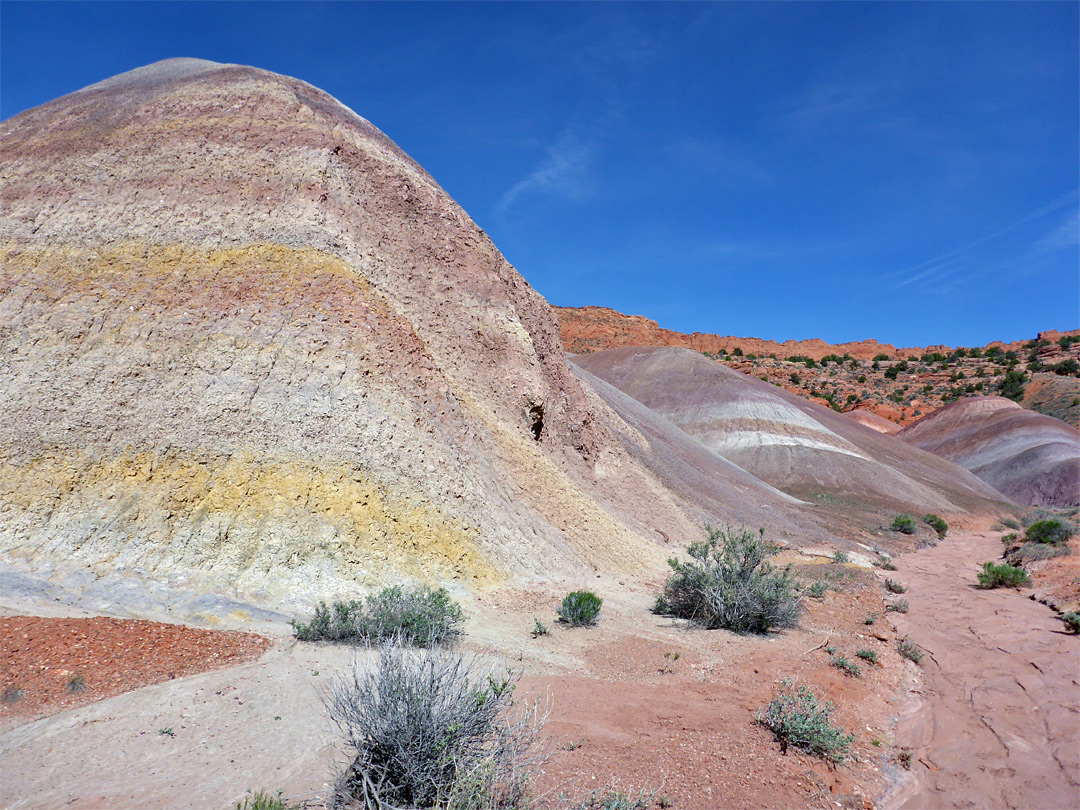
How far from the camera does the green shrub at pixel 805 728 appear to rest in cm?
560

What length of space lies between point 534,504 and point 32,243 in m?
11.1

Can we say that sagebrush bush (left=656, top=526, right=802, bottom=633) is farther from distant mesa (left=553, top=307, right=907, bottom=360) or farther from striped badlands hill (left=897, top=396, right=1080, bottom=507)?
distant mesa (left=553, top=307, right=907, bottom=360)

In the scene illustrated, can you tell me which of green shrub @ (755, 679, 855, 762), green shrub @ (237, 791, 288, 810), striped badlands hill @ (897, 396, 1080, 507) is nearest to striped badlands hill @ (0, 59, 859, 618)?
green shrub @ (237, 791, 288, 810)

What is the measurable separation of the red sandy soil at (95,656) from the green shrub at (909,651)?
8.46 metres

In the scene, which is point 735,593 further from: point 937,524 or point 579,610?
point 937,524

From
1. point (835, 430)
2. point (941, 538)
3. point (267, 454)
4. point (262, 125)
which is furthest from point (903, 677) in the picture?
point (835, 430)

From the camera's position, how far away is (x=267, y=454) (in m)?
9.66

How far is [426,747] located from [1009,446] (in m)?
51.9

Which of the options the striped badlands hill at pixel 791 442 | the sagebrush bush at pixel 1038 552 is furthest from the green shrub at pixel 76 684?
the striped badlands hill at pixel 791 442

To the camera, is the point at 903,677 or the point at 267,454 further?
the point at 267,454

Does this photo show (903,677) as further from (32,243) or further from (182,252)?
(32,243)

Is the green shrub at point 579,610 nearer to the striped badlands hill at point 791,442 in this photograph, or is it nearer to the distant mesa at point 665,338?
the striped badlands hill at point 791,442

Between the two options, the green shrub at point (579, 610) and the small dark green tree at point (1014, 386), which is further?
the small dark green tree at point (1014, 386)

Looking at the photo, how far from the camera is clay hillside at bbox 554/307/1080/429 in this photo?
58250 mm
